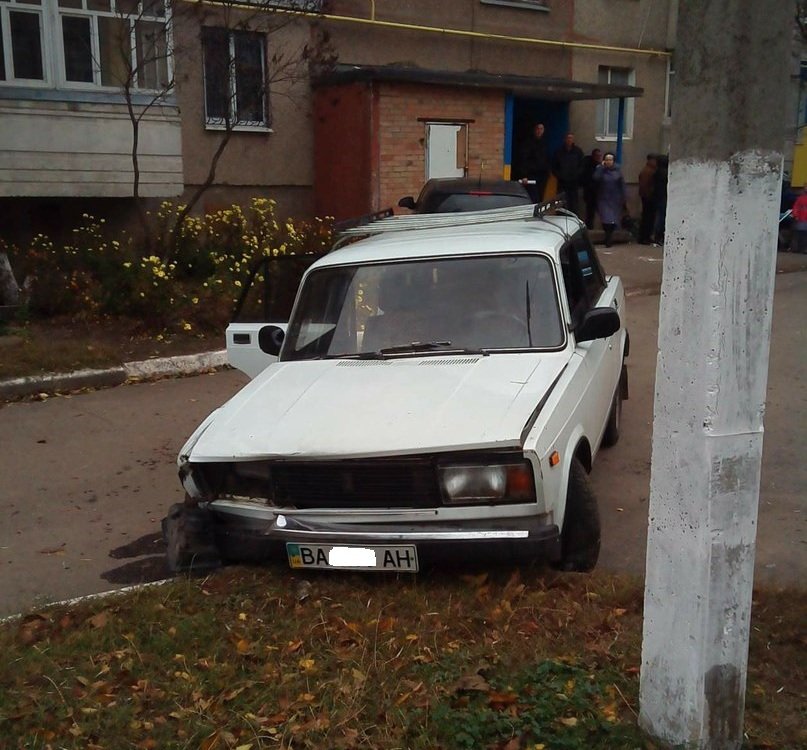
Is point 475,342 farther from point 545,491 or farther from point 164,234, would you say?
point 164,234

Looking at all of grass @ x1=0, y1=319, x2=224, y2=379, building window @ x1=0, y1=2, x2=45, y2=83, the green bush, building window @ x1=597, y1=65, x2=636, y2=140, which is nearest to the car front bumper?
grass @ x1=0, y1=319, x2=224, y2=379

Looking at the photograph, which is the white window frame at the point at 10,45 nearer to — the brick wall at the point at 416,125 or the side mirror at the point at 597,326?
the brick wall at the point at 416,125

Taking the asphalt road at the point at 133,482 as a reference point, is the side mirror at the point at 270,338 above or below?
above

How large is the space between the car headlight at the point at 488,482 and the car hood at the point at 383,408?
0.11 meters

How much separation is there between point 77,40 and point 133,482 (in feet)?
26.8

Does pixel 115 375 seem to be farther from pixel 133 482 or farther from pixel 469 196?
pixel 469 196

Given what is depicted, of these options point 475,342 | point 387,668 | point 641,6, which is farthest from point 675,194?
point 641,6

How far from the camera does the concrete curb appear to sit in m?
8.42

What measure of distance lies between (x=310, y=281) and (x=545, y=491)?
2.36 m

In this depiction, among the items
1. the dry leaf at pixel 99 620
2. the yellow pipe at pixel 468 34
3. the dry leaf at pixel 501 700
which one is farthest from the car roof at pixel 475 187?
the dry leaf at pixel 501 700

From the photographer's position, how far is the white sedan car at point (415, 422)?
406 centimetres

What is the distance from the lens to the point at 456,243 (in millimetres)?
5598

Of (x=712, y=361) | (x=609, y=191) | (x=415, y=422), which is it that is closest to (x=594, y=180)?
(x=609, y=191)

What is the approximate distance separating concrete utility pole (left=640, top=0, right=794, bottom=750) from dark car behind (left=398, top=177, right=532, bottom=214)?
9204mm
